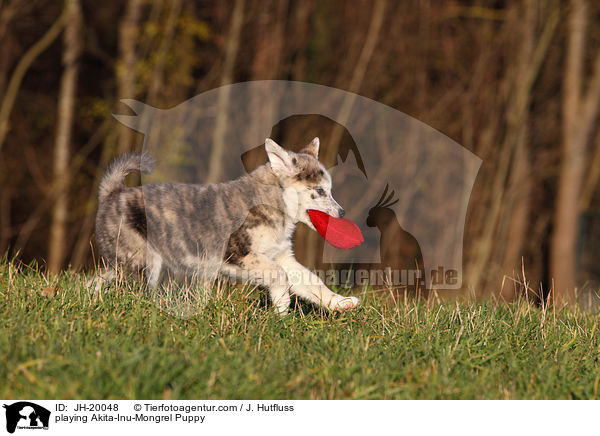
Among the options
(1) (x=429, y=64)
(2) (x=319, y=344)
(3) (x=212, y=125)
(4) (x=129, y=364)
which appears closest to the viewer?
(4) (x=129, y=364)

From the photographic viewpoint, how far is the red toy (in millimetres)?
5152

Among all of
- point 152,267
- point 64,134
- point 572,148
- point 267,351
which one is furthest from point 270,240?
point 572,148

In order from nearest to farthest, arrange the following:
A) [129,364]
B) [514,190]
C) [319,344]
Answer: [129,364] < [319,344] < [514,190]

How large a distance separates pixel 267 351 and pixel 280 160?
2.04 m

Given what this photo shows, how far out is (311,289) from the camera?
529 cm

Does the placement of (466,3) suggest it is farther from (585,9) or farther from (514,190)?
(514,190)

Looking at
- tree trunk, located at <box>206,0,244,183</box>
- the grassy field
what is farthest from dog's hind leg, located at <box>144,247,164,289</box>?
tree trunk, located at <box>206,0,244,183</box>

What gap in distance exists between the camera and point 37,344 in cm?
376

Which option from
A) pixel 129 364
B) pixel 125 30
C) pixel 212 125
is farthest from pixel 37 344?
pixel 125 30

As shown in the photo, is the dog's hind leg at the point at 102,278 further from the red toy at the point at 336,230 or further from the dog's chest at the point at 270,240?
the red toy at the point at 336,230

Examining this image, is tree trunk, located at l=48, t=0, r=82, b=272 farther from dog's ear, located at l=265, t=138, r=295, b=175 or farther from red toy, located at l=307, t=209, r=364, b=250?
red toy, located at l=307, t=209, r=364, b=250

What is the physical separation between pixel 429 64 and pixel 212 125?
6.22 m
